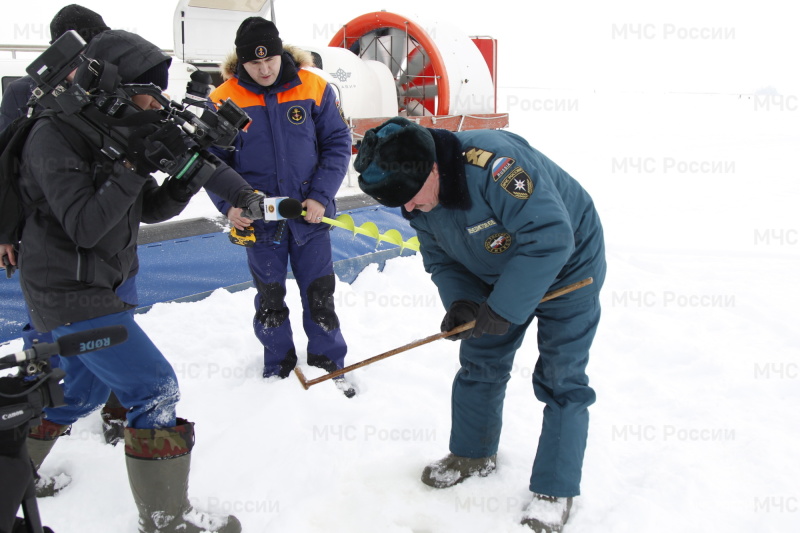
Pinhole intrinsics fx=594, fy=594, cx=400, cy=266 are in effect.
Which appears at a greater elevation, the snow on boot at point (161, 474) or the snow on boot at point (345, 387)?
the snow on boot at point (161, 474)

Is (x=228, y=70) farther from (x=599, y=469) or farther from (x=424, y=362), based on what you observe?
(x=599, y=469)

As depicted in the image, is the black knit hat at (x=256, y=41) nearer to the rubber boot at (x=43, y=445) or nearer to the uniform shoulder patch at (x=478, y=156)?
the uniform shoulder patch at (x=478, y=156)

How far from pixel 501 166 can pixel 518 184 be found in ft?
0.26

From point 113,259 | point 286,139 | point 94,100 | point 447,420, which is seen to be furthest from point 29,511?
point 286,139

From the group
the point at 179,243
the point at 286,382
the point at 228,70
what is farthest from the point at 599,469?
the point at 179,243

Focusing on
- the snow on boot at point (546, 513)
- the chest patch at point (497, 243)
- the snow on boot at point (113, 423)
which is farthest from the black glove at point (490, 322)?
the snow on boot at point (113, 423)

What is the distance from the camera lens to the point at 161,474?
1.79 metres

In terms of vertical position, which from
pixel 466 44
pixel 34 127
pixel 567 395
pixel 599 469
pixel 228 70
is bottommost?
pixel 599 469

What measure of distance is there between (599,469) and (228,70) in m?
2.46

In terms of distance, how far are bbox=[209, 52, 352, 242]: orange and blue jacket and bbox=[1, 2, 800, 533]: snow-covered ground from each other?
0.90m

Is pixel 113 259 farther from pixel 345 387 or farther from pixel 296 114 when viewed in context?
pixel 345 387

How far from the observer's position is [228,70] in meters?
2.91

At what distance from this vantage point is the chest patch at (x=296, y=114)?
9.22 feet

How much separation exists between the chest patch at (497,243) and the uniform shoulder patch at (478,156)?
0.24 metres
